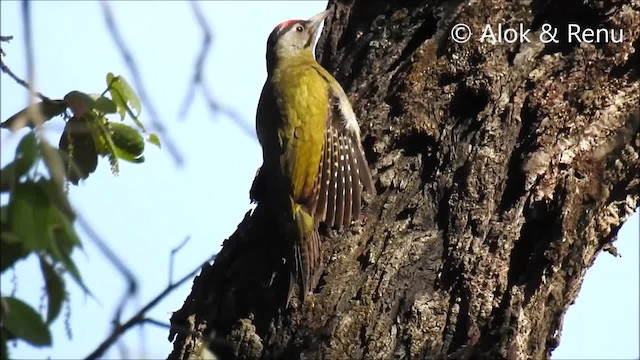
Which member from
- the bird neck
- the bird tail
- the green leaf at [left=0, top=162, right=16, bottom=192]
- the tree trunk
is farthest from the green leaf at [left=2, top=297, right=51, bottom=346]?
the bird neck

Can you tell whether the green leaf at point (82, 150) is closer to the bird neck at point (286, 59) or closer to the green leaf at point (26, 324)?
the green leaf at point (26, 324)

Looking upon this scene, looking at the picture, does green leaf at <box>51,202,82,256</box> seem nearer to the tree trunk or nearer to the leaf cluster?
the leaf cluster

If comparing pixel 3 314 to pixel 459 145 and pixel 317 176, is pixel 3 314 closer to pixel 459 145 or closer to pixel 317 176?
pixel 459 145

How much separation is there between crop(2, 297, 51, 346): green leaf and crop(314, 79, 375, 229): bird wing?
2.05 metres

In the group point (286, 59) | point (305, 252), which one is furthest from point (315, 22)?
point (305, 252)

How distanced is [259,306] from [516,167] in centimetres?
102

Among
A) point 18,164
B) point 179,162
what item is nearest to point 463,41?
point 179,162

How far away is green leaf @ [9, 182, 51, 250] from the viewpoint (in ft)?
6.20

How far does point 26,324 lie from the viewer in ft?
6.37

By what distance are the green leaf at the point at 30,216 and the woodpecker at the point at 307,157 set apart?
1.73 meters

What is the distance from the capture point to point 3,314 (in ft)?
6.44

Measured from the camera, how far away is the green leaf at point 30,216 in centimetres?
189

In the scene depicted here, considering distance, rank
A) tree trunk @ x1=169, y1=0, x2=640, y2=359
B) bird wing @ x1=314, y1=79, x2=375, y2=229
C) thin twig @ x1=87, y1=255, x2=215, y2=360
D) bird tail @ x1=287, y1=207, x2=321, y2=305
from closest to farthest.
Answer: thin twig @ x1=87, y1=255, x2=215, y2=360, tree trunk @ x1=169, y1=0, x2=640, y2=359, bird tail @ x1=287, y1=207, x2=321, y2=305, bird wing @ x1=314, y1=79, x2=375, y2=229

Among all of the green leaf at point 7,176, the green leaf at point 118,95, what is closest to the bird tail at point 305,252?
the green leaf at point 118,95
